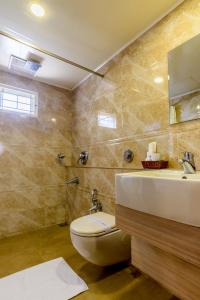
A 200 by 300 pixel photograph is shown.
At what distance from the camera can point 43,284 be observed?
51.9 inches

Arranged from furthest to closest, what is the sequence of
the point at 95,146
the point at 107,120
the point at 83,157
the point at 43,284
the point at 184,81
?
1. the point at 83,157
2. the point at 95,146
3. the point at 107,120
4. the point at 43,284
5. the point at 184,81

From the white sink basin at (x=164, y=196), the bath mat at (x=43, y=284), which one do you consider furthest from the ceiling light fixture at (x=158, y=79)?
the bath mat at (x=43, y=284)

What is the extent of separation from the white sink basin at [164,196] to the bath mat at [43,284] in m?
0.89

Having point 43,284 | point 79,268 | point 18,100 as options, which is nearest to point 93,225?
point 79,268

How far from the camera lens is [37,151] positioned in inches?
93.2

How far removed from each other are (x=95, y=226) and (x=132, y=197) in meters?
0.72

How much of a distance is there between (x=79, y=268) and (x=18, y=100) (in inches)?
81.5

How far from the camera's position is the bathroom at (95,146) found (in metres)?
0.84

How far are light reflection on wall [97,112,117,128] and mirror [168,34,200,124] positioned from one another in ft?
2.15

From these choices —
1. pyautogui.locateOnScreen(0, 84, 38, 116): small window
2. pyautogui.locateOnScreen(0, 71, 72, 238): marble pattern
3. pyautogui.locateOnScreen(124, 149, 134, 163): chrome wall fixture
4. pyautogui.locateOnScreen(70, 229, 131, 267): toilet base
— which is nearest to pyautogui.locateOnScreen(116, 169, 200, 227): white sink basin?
pyautogui.locateOnScreen(70, 229, 131, 267): toilet base

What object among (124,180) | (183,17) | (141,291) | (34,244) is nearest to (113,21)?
(183,17)

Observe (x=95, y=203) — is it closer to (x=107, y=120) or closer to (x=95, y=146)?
(x=95, y=146)

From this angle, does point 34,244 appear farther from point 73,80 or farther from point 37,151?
point 73,80

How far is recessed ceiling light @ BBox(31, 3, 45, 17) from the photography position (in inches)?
51.5
